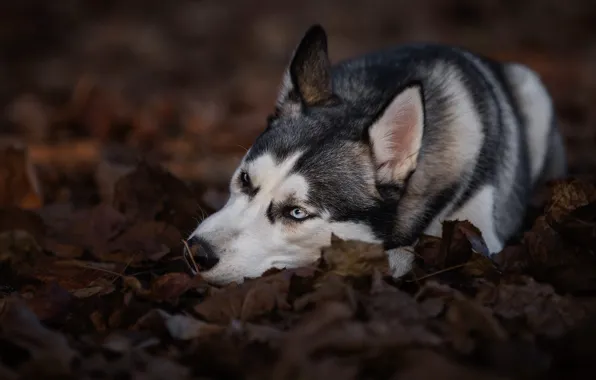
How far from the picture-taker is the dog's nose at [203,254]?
3.32 m

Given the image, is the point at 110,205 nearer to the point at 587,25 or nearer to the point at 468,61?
the point at 468,61

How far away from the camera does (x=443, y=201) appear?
12.8ft

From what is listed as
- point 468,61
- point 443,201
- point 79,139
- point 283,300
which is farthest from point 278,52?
point 283,300

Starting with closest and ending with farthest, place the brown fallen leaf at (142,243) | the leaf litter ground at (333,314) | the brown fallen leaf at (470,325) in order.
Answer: the leaf litter ground at (333,314) < the brown fallen leaf at (470,325) < the brown fallen leaf at (142,243)

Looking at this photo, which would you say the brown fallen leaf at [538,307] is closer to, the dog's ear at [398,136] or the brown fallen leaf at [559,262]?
the brown fallen leaf at [559,262]

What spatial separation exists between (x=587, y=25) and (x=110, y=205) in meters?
8.56

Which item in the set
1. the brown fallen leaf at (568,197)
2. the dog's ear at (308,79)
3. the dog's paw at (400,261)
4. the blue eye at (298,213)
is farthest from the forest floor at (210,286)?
the dog's ear at (308,79)

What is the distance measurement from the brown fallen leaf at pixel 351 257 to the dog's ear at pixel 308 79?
102 cm

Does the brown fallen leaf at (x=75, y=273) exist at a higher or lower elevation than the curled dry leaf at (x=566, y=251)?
lower

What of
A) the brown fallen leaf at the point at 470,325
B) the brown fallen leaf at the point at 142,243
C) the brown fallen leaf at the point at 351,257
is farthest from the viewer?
the brown fallen leaf at the point at 142,243

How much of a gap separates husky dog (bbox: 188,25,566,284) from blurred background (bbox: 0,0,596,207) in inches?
104

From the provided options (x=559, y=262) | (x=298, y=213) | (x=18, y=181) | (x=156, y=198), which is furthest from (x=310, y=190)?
(x=18, y=181)

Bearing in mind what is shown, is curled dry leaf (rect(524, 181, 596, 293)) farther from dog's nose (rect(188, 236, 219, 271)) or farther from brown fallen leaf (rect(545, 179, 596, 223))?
dog's nose (rect(188, 236, 219, 271))

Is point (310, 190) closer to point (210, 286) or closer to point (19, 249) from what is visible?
point (210, 286)
